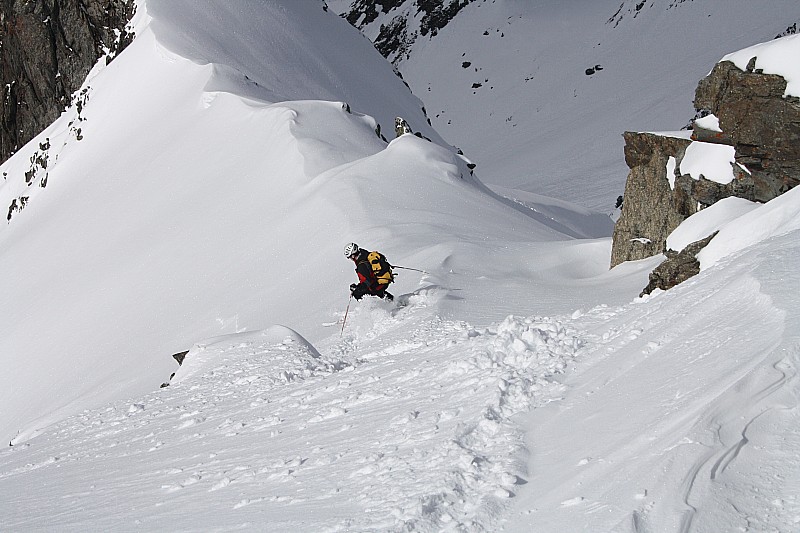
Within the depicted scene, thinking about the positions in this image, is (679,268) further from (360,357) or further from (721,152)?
(360,357)

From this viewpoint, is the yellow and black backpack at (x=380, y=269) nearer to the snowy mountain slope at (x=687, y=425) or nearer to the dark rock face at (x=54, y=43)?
the snowy mountain slope at (x=687, y=425)

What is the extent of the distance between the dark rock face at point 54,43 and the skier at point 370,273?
26.1 meters

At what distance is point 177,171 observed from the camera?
23656mm

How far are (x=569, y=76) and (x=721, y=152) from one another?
50.5m

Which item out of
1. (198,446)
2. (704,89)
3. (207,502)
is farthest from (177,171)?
(207,502)

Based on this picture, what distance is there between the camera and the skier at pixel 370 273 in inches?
440

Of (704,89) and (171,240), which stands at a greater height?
(171,240)

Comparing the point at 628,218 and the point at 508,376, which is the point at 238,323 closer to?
the point at 628,218

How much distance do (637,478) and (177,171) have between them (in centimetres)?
2166

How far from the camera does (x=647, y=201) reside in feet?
41.9

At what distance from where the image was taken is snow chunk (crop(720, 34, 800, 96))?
9.31 m

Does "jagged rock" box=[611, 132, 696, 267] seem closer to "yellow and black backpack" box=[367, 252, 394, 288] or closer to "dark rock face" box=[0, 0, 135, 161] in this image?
"yellow and black backpack" box=[367, 252, 394, 288]

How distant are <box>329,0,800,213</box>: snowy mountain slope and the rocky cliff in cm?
2149

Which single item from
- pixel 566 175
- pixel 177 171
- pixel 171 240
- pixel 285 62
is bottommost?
pixel 566 175
